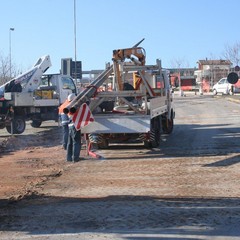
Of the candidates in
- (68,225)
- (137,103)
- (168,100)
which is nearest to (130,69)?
(137,103)

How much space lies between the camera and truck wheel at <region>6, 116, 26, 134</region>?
1931 cm

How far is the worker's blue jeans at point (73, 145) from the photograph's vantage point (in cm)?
1222

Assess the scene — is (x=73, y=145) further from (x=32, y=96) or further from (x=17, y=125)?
(x=32, y=96)

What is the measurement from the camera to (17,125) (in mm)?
19469

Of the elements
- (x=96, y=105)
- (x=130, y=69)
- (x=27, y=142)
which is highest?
(x=130, y=69)

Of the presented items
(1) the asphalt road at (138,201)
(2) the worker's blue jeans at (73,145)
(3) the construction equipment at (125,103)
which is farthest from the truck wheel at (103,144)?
(2) the worker's blue jeans at (73,145)

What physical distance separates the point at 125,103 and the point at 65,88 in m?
7.97

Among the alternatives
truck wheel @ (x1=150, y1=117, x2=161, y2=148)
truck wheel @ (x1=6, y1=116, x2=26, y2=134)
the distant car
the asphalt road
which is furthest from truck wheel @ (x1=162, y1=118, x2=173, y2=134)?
the distant car

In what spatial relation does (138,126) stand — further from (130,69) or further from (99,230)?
(99,230)

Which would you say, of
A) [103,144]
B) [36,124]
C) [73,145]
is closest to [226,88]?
[36,124]

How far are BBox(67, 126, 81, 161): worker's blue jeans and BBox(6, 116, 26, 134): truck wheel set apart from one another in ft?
24.0

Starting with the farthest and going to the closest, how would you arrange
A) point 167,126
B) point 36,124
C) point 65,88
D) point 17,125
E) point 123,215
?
1. point 36,124
2. point 65,88
3. point 17,125
4. point 167,126
5. point 123,215

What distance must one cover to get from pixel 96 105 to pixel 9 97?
254 inches

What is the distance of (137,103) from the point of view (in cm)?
1445
